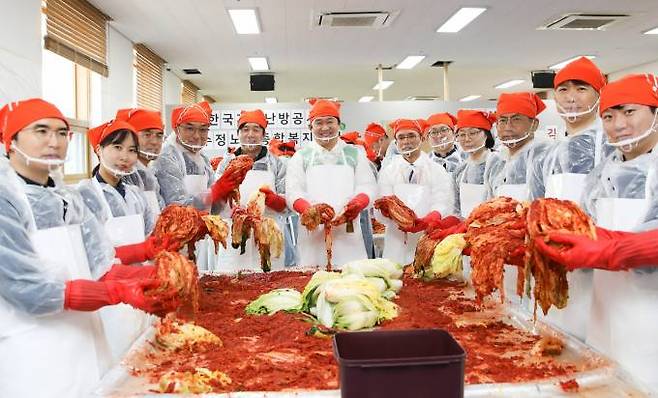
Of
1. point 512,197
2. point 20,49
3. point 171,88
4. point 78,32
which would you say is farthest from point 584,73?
point 171,88

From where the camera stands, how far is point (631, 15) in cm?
851

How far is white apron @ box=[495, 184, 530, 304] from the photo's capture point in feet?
11.3

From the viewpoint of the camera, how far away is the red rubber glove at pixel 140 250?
2.96 metres

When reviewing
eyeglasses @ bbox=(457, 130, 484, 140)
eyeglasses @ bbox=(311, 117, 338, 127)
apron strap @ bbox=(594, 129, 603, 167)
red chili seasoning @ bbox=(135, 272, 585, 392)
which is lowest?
red chili seasoning @ bbox=(135, 272, 585, 392)

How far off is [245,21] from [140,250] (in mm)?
6374

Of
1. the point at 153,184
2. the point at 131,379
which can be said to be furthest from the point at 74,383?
the point at 153,184

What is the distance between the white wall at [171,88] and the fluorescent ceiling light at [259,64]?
2011mm

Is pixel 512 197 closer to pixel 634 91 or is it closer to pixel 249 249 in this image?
pixel 634 91

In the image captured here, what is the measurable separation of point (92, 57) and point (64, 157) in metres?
5.90

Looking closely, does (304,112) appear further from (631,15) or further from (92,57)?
(631,15)

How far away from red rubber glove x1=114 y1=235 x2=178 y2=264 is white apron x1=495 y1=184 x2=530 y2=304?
6.67 feet

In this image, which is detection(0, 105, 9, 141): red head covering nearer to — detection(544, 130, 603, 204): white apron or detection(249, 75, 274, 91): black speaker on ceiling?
Answer: detection(544, 130, 603, 204): white apron

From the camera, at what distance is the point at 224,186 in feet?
15.4

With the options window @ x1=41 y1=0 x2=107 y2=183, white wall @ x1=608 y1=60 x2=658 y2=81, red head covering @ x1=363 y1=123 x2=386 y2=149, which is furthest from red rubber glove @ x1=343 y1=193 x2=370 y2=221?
white wall @ x1=608 y1=60 x2=658 y2=81
